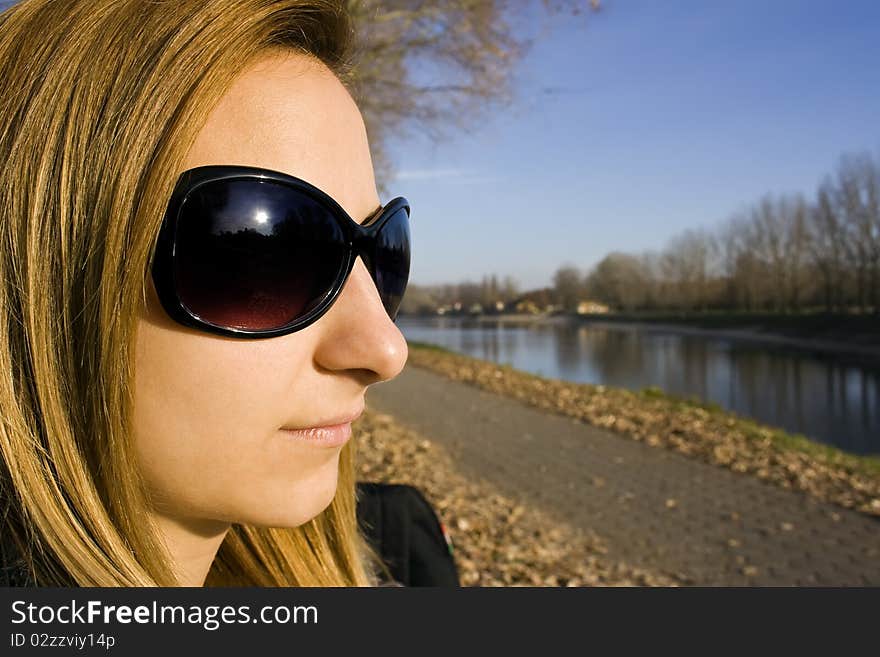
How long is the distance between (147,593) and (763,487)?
851 cm

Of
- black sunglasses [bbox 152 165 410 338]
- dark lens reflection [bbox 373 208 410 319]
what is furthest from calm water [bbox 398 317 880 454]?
black sunglasses [bbox 152 165 410 338]

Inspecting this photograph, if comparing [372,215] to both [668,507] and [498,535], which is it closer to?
[498,535]

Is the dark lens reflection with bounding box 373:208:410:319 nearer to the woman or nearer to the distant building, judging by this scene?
the woman

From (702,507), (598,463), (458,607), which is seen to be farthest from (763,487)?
(458,607)

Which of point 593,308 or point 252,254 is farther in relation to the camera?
point 593,308

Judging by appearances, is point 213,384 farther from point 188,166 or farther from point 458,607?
point 458,607

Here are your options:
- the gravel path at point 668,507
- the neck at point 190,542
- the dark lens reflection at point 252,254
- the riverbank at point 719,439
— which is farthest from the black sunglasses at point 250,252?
the riverbank at point 719,439

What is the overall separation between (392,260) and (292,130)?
0.27 meters

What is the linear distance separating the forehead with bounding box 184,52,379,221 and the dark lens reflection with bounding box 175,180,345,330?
4 cm

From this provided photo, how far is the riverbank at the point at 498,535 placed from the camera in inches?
194

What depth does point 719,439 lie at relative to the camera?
9562 millimetres

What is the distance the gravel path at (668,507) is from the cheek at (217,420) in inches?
213

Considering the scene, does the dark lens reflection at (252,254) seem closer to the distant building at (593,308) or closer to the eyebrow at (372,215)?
the eyebrow at (372,215)

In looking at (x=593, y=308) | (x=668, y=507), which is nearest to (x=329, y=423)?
(x=668, y=507)
